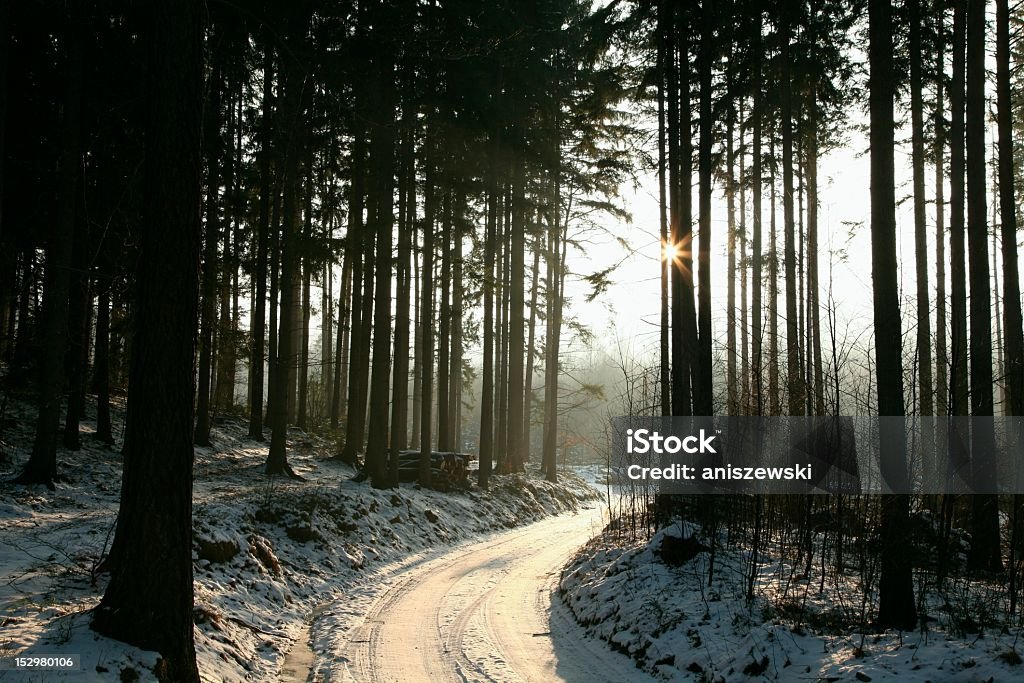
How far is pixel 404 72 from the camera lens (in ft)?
54.0

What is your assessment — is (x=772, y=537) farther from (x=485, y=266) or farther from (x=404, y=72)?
(x=404, y=72)

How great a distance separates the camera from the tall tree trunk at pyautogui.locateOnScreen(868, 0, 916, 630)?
666 centimetres

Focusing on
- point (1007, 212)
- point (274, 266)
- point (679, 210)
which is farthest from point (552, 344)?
point (1007, 212)

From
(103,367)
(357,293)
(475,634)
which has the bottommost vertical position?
(475,634)

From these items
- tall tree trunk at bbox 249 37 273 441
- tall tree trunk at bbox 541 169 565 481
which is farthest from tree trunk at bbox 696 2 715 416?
tall tree trunk at bbox 541 169 565 481

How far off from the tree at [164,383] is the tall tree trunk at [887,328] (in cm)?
672

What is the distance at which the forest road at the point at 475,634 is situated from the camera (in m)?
6.80

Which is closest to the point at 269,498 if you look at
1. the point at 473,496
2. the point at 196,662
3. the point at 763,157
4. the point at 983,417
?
the point at 196,662

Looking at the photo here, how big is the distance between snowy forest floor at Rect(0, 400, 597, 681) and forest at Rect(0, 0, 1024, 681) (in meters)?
0.08

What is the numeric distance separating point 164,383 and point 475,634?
4.88 m

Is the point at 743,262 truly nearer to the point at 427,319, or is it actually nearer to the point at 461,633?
the point at 427,319

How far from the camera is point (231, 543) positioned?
9.20m

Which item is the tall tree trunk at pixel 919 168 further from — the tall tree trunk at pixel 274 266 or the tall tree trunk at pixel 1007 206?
the tall tree trunk at pixel 274 266

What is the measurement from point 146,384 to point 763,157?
18.1 meters
